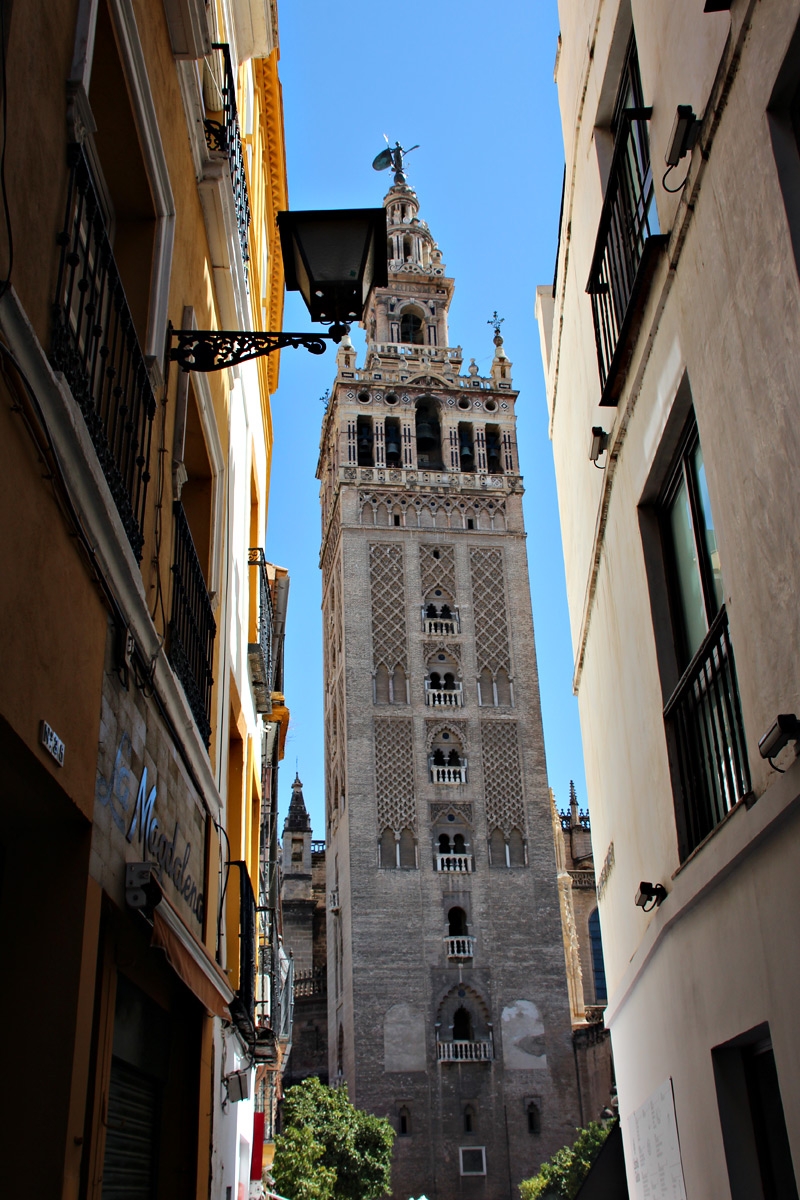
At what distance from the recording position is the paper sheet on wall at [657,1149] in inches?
177

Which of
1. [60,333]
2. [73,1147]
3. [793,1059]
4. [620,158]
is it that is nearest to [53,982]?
[73,1147]

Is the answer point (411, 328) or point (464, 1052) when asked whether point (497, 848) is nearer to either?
point (464, 1052)

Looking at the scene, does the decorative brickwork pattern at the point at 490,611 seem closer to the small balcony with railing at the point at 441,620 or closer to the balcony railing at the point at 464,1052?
the small balcony with railing at the point at 441,620

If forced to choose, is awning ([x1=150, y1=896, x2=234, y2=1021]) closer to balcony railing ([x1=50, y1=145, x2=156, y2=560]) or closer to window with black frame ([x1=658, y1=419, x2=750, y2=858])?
balcony railing ([x1=50, y1=145, x2=156, y2=560])

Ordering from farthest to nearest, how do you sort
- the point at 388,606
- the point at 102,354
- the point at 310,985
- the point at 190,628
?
the point at 310,985 → the point at 388,606 → the point at 190,628 → the point at 102,354

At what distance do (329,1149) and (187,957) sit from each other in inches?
958

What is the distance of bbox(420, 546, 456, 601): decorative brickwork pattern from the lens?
37.5 meters

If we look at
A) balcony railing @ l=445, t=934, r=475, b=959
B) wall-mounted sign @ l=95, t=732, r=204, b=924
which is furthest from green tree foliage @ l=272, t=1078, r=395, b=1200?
wall-mounted sign @ l=95, t=732, r=204, b=924

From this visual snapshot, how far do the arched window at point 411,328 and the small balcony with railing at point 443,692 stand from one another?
15821 millimetres

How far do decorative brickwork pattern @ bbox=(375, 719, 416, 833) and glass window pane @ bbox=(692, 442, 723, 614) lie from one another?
99.0 feet

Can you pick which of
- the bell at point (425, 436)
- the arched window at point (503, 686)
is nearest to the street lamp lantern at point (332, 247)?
the arched window at point (503, 686)

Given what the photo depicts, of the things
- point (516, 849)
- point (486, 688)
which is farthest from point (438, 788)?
point (486, 688)

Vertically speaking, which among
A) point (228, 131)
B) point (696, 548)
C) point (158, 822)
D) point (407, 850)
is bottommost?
point (158, 822)

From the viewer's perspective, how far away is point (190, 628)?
5.18m
